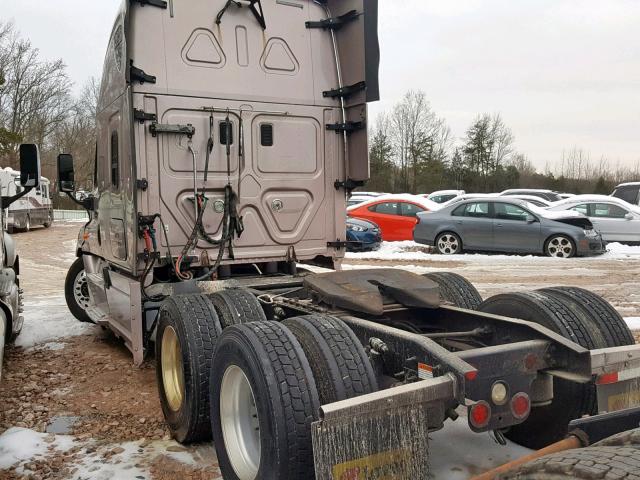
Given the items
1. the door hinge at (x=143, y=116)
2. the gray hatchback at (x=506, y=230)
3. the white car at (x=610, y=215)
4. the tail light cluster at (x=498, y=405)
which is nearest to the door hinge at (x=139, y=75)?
Answer: the door hinge at (x=143, y=116)

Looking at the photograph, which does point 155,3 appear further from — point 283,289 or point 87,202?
point 87,202

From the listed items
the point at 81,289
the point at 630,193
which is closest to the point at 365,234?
the point at 81,289

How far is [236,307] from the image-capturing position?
418 cm

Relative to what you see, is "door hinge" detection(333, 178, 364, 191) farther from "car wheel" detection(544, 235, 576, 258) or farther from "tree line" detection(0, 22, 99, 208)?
"tree line" detection(0, 22, 99, 208)

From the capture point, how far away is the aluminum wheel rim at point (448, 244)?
53.0 ft

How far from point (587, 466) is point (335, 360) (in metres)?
1.44

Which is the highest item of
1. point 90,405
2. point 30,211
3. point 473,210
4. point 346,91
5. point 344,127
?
point 346,91

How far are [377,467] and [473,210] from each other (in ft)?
46.1

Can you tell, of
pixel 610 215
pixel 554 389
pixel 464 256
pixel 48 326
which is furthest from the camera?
pixel 610 215

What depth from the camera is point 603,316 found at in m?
3.79

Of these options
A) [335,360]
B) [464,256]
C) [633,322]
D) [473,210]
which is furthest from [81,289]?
[473,210]

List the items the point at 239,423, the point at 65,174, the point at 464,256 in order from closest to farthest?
the point at 239,423 < the point at 65,174 < the point at 464,256

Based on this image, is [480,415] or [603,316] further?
[603,316]

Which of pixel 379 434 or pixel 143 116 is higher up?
pixel 143 116
